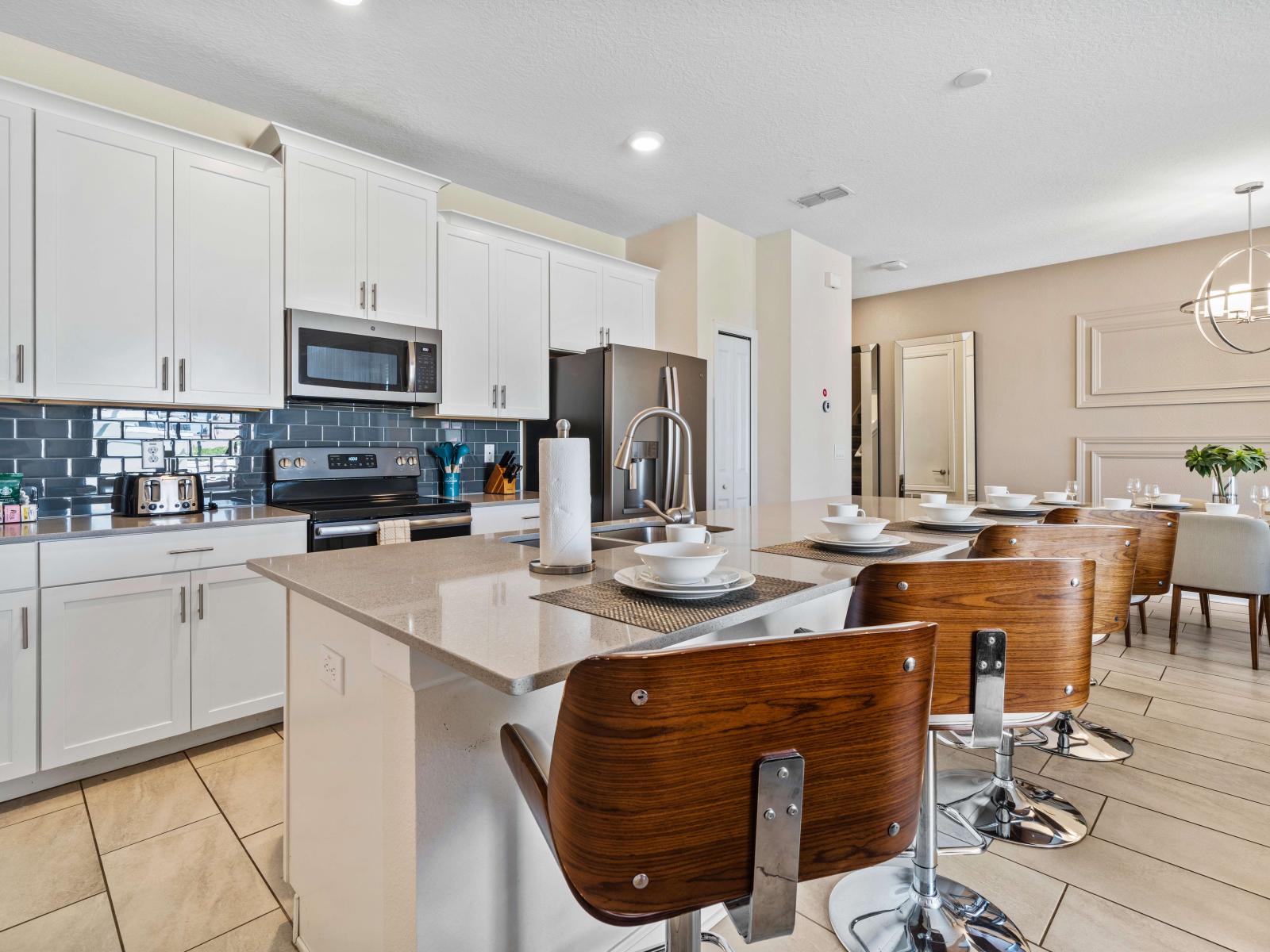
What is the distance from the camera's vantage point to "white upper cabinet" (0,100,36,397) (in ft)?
7.35

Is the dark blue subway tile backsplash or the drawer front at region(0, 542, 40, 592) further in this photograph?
the dark blue subway tile backsplash

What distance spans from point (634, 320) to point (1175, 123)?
298 centimetres

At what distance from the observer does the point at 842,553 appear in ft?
5.21

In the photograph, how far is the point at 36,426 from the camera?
8.36ft

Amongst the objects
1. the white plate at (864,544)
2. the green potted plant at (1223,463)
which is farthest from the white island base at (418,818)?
the green potted plant at (1223,463)

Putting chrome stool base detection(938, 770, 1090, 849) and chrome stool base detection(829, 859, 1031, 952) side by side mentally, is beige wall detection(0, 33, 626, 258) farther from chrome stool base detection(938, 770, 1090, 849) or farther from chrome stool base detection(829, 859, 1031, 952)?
chrome stool base detection(938, 770, 1090, 849)

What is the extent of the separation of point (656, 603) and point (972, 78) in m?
2.84

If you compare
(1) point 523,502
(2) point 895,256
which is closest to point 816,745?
(1) point 523,502

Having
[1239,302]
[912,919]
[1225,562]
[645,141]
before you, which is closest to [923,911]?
[912,919]

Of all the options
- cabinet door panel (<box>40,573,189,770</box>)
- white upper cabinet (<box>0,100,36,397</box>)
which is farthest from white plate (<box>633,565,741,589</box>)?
white upper cabinet (<box>0,100,36,397</box>)

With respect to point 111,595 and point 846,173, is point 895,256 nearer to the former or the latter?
point 846,173

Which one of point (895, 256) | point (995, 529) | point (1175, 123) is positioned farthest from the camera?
point (895, 256)

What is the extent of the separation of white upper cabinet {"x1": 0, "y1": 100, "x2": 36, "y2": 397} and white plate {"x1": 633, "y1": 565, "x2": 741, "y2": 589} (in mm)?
2469

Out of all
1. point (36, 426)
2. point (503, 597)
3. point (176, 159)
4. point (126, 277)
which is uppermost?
point (176, 159)
